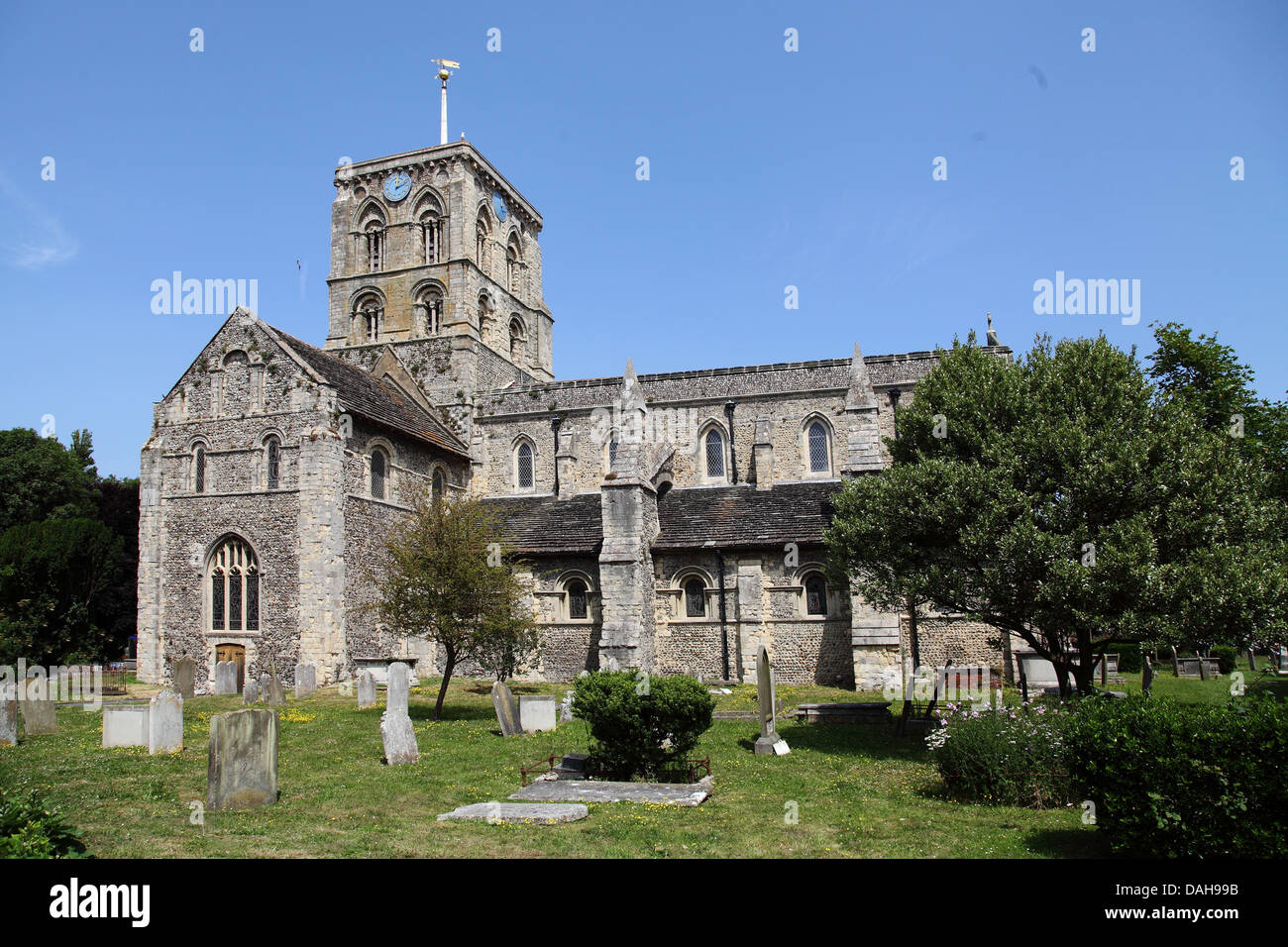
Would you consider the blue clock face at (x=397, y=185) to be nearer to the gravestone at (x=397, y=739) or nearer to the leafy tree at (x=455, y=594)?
the leafy tree at (x=455, y=594)

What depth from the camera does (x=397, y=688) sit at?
51.5 ft

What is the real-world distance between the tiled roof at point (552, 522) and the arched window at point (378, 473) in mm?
3747

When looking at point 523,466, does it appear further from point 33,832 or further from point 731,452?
point 33,832

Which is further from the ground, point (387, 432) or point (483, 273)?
point (483, 273)

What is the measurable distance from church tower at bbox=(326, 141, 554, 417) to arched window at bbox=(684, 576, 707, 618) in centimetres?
1384

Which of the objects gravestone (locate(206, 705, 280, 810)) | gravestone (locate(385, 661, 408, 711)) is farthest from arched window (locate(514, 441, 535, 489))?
gravestone (locate(206, 705, 280, 810))

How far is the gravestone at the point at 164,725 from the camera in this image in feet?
48.9

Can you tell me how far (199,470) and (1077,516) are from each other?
2572cm

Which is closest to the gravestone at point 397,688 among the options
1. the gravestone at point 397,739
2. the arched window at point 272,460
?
the gravestone at point 397,739

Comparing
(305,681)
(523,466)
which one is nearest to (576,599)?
(523,466)

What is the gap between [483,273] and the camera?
39312 millimetres

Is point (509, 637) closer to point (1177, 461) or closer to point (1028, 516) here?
point (1028, 516)

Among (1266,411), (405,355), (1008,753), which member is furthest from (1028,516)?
(405,355)

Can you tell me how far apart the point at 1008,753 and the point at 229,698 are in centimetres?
2143
